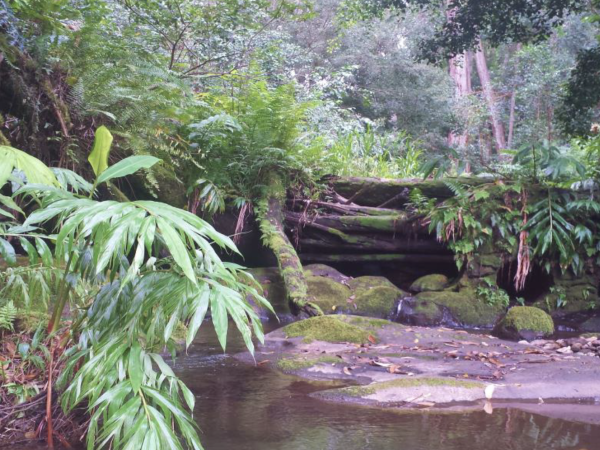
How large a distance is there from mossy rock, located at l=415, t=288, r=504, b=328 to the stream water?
3520mm

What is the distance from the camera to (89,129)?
5.91 metres

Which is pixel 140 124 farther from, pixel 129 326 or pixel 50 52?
pixel 129 326

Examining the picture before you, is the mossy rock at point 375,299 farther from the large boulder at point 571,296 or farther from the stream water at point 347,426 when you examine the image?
the stream water at point 347,426

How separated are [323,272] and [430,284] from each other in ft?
4.71

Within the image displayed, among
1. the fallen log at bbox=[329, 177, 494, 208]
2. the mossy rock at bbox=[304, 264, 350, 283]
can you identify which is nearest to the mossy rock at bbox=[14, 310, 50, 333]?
the mossy rock at bbox=[304, 264, 350, 283]

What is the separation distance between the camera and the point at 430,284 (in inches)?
293

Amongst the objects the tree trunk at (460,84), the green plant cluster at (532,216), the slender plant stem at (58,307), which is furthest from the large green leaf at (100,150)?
the tree trunk at (460,84)

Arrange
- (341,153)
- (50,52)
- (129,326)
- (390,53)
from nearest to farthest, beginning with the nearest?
1. (129,326)
2. (50,52)
3. (341,153)
4. (390,53)

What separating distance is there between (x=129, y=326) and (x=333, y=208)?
6309mm

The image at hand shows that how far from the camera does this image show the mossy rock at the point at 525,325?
5.55m

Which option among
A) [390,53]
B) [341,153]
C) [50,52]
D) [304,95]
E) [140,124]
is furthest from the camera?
[390,53]

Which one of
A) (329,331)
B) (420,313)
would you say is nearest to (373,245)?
(420,313)

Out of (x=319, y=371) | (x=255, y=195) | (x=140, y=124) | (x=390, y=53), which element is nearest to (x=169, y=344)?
(x=319, y=371)

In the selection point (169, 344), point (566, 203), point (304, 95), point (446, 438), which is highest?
point (304, 95)
